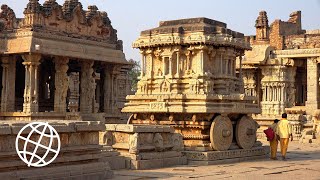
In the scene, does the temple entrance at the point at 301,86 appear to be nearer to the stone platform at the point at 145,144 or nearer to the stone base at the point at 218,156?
the stone base at the point at 218,156

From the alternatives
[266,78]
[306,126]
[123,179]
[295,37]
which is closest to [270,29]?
[295,37]

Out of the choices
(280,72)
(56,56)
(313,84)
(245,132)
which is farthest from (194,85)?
(313,84)

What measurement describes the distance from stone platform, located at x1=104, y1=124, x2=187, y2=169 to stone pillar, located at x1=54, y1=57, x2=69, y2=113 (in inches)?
442

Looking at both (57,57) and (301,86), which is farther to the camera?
(301,86)

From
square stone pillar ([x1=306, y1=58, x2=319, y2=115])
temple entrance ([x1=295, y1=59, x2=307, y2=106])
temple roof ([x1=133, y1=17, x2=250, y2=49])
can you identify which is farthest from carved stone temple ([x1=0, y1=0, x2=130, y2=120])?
temple entrance ([x1=295, y1=59, x2=307, y2=106])

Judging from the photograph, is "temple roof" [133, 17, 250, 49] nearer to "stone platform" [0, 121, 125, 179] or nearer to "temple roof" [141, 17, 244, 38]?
"temple roof" [141, 17, 244, 38]

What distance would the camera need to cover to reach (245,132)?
566 inches

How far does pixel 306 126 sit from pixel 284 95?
2.43 metres

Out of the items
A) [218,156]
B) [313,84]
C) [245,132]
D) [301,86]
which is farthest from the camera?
[301,86]

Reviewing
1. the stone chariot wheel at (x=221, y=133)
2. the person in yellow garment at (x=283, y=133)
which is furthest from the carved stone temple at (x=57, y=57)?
the person in yellow garment at (x=283, y=133)

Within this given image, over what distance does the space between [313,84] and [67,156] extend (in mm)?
23370

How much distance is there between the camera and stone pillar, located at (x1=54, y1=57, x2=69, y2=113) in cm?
2277

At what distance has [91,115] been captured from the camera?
24.1m

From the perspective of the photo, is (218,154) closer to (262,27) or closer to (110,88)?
(110,88)
